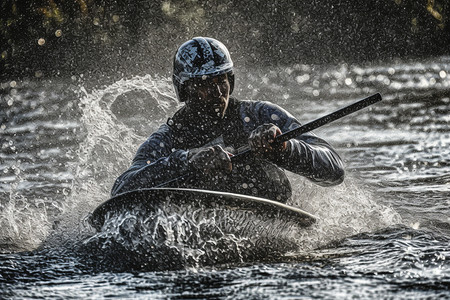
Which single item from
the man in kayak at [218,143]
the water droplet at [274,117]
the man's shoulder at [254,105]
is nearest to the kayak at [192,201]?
the man in kayak at [218,143]

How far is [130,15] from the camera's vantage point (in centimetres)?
2862

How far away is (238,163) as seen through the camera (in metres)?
5.81

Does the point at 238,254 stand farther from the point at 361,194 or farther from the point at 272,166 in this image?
the point at 361,194

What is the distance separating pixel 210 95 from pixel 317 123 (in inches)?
40.2

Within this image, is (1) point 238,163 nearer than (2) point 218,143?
Yes

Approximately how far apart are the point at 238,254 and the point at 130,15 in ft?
79.1

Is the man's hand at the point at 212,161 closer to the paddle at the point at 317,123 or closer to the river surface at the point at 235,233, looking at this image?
the paddle at the point at 317,123

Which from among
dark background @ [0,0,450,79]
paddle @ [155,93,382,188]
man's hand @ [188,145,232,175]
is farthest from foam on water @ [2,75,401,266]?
dark background @ [0,0,450,79]

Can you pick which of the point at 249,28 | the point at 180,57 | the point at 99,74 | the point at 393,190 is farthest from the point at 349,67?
the point at 180,57

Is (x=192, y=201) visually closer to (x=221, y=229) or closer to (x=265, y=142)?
(x=221, y=229)

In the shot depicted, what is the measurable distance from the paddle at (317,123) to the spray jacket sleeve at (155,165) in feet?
0.23

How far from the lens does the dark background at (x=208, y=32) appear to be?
2611 cm

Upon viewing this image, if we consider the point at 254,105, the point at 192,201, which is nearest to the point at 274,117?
the point at 254,105

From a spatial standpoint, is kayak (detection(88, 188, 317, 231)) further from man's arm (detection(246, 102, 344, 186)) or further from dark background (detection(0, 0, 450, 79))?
dark background (detection(0, 0, 450, 79))
